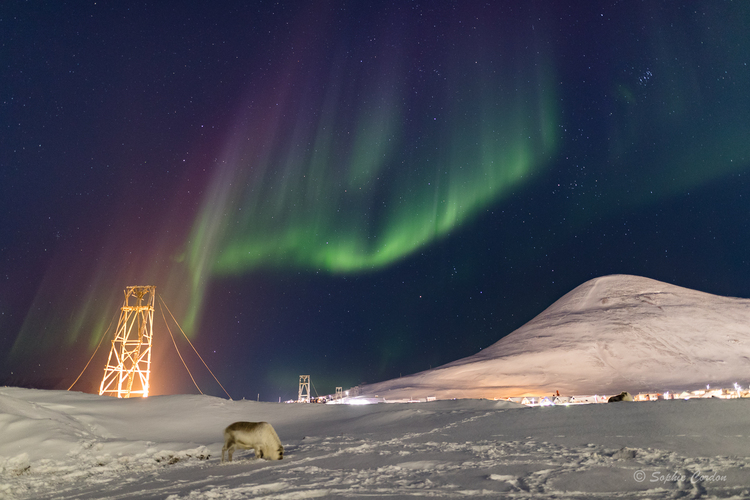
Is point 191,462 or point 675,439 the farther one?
point 191,462

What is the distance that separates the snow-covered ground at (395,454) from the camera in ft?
22.9

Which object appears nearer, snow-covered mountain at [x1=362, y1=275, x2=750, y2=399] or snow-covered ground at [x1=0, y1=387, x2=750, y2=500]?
snow-covered ground at [x1=0, y1=387, x2=750, y2=500]

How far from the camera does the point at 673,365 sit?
78.8 meters

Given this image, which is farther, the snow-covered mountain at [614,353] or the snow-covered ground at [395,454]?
the snow-covered mountain at [614,353]

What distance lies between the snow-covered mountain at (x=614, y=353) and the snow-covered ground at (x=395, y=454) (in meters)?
58.0

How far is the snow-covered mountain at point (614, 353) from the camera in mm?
72938

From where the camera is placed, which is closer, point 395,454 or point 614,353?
point 395,454

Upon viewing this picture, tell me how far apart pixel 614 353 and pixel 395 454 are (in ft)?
282

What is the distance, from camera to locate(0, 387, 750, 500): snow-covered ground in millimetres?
6984

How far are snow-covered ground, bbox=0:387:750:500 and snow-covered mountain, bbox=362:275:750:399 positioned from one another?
190ft

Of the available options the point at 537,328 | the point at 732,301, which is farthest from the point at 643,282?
the point at 537,328

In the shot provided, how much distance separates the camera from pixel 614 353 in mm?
83688

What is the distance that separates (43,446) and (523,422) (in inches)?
471

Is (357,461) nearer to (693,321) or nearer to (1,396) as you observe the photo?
(1,396)
